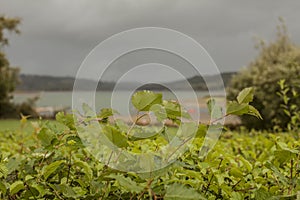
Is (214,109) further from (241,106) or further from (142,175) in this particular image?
(142,175)

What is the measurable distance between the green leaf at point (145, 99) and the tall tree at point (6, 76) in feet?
68.9

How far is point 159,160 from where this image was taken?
767 millimetres

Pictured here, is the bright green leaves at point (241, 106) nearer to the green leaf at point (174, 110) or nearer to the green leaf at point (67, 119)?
the green leaf at point (174, 110)

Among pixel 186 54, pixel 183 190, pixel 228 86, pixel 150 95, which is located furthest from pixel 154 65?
pixel 228 86

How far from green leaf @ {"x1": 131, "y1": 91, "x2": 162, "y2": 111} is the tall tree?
2101cm

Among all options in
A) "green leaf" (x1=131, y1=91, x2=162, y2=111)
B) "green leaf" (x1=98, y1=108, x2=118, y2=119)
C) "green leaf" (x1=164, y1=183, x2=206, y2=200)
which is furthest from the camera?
"green leaf" (x1=98, y1=108, x2=118, y2=119)

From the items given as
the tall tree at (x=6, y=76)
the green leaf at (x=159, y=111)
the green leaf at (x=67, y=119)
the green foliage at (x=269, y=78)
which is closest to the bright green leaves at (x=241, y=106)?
the green leaf at (x=159, y=111)

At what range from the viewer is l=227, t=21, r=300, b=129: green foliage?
37.9 feet

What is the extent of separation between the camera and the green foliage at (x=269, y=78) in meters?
11.5

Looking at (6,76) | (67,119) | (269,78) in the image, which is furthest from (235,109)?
(6,76)

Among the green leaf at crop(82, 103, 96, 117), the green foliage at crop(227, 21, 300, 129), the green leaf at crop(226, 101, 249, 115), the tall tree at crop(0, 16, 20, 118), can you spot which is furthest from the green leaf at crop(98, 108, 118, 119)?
the tall tree at crop(0, 16, 20, 118)

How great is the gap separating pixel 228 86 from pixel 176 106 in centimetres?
1331

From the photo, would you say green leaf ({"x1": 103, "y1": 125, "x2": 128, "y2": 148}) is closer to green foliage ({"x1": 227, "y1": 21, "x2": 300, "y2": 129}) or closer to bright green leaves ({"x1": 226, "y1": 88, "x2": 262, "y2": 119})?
bright green leaves ({"x1": 226, "y1": 88, "x2": 262, "y2": 119})

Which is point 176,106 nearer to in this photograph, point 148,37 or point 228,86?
point 148,37
